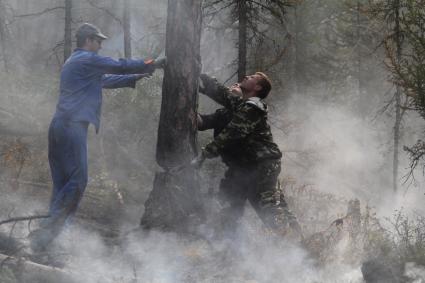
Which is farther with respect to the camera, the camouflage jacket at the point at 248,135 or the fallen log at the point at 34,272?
the camouflage jacket at the point at 248,135

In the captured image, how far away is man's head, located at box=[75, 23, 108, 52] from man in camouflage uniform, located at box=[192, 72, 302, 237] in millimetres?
1639

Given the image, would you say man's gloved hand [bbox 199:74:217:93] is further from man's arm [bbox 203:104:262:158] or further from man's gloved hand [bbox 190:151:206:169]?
man's gloved hand [bbox 190:151:206:169]

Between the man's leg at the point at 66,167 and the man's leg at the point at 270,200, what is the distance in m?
2.09

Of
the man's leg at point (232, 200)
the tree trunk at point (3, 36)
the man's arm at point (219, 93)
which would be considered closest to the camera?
the man's leg at point (232, 200)

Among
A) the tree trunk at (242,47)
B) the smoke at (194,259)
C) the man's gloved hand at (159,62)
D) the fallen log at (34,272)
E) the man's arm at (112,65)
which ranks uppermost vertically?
the tree trunk at (242,47)

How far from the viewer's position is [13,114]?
11.7m

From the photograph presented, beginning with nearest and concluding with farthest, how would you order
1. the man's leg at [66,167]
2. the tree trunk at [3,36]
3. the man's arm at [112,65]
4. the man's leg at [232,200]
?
the man's leg at [66,167], the man's arm at [112,65], the man's leg at [232,200], the tree trunk at [3,36]

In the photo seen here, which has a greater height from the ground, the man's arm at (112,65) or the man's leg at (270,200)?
the man's arm at (112,65)

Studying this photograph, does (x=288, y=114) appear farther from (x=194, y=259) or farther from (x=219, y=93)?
(x=194, y=259)

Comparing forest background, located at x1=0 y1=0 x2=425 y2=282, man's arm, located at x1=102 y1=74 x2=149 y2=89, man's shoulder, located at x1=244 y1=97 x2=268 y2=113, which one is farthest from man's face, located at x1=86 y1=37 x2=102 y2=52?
forest background, located at x1=0 y1=0 x2=425 y2=282

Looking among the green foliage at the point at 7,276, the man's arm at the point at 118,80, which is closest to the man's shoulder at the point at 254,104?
the man's arm at the point at 118,80

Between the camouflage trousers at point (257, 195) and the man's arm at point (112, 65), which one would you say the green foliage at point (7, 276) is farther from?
the camouflage trousers at point (257, 195)

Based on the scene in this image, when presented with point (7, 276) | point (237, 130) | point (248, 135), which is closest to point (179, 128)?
point (237, 130)

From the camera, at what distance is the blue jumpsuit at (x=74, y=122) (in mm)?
5430
